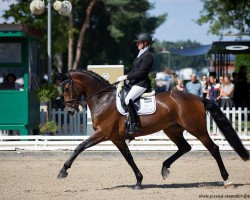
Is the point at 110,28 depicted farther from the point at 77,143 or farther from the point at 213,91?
the point at 77,143

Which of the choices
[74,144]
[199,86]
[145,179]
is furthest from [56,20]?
[145,179]

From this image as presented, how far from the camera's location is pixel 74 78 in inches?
579

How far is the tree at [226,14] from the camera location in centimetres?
Answer: 3399

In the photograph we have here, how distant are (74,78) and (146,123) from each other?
1.66 meters

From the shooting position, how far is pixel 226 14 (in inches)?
2047

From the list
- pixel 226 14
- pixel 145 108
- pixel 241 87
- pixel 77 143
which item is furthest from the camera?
pixel 226 14

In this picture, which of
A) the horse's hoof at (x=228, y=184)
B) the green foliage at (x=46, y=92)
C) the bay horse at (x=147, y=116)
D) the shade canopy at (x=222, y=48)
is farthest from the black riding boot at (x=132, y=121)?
the shade canopy at (x=222, y=48)

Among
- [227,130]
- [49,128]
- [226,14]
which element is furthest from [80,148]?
[226,14]

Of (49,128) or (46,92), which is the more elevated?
(46,92)

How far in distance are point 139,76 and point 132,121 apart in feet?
2.85

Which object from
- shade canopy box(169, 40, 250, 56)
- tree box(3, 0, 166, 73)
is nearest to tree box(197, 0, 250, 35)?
shade canopy box(169, 40, 250, 56)

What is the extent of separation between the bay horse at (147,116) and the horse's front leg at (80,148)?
0.61 feet

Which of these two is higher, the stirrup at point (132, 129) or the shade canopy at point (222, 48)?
the shade canopy at point (222, 48)

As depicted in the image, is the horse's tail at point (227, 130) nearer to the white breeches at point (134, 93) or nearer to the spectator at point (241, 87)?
the white breeches at point (134, 93)
